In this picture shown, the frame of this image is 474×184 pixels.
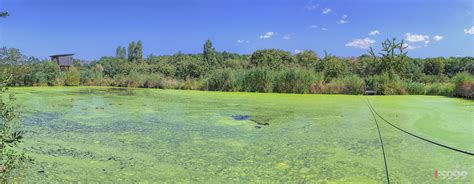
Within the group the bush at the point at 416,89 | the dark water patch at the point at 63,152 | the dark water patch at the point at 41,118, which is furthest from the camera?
the bush at the point at 416,89

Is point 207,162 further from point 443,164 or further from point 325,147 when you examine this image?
point 443,164

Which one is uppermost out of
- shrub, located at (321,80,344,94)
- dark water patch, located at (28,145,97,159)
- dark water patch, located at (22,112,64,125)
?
shrub, located at (321,80,344,94)

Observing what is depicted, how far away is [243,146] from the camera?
4180 mm

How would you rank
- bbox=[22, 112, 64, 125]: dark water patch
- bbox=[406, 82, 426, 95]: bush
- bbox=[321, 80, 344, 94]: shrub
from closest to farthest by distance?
bbox=[22, 112, 64, 125]: dark water patch < bbox=[406, 82, 426, 95]: bush < bbox=[321, 80, 344, 94]: shrub

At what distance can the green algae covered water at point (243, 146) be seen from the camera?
3.13 m

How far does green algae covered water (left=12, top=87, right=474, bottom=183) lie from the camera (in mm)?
3127

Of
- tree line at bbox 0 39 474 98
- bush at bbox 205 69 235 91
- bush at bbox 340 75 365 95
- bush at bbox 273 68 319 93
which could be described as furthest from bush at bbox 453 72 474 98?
bush at bbox 205 69 235 91

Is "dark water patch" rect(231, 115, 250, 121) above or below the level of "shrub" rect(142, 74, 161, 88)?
below

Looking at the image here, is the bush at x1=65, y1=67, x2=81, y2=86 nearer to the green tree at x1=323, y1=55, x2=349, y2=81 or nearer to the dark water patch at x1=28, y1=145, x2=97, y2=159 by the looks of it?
the green tree at x1=323, y1=55, x2=349, y2=81

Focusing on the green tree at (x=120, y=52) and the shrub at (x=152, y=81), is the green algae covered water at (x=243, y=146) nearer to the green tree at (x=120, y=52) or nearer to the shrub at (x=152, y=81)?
the shrub at (x=152, y=81)

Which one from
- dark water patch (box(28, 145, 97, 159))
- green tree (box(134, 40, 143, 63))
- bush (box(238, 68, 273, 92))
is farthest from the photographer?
green tree (box(134, 40, 143, 63))

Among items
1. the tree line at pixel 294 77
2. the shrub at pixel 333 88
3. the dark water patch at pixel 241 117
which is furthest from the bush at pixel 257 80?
the dark water patch at pixel 241 117

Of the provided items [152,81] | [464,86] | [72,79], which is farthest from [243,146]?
[72,79]

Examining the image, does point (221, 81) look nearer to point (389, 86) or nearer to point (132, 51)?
point (389, 86)
